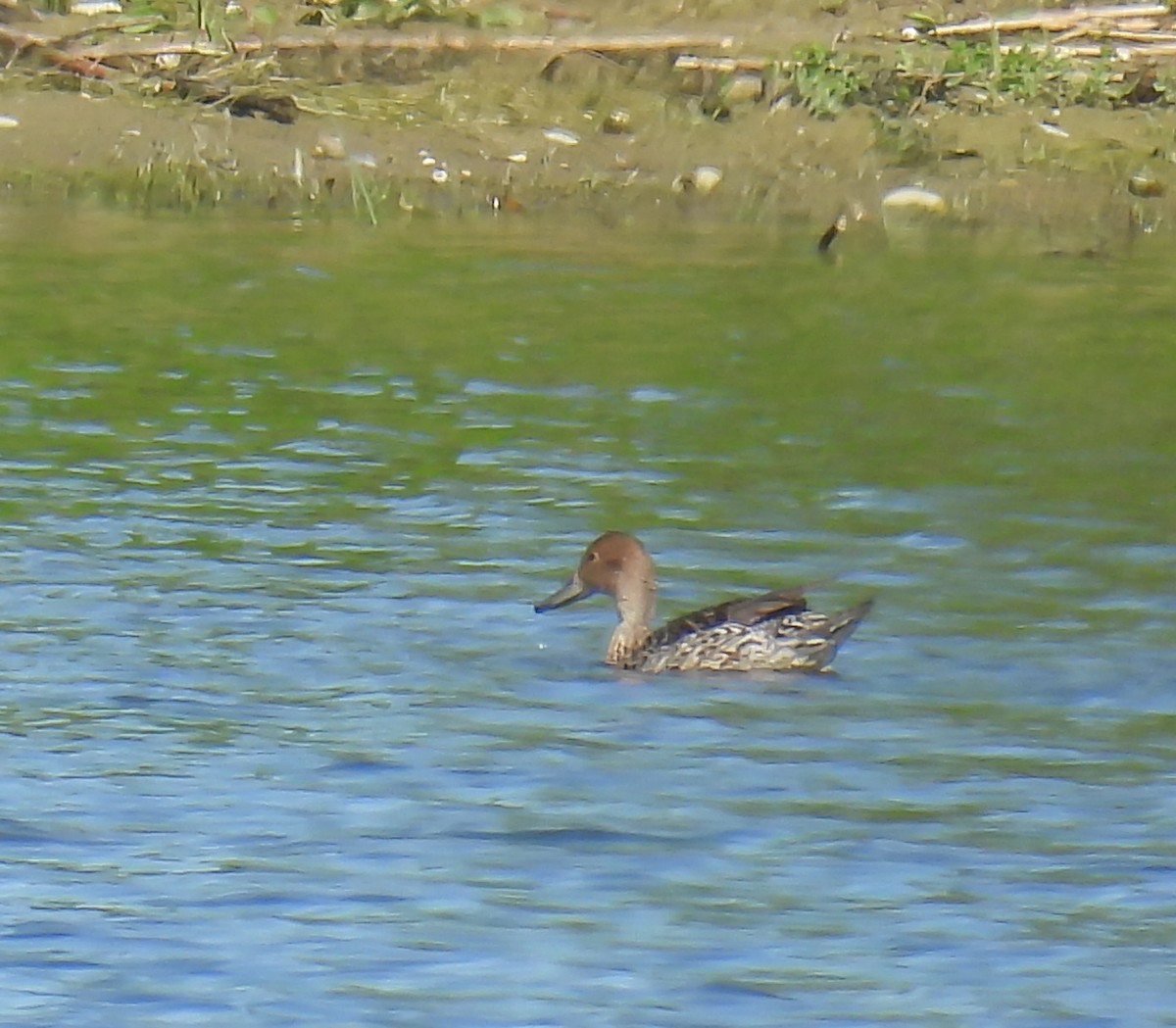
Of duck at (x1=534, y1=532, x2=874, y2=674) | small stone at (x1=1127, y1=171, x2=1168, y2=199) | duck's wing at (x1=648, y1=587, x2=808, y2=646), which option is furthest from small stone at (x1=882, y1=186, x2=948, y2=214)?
duck's wing at (x1=648, y1=587, x2=808, y2=646)

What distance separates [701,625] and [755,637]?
167 mm

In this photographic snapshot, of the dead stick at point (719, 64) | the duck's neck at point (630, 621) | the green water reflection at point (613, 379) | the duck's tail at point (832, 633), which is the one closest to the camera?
the duck's tail at point (832, 633)

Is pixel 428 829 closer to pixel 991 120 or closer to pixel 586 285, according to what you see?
pixel 586 285

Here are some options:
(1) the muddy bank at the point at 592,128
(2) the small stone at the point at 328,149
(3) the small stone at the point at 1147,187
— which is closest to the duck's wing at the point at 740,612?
(1) the muddy bank at the point at 592,128

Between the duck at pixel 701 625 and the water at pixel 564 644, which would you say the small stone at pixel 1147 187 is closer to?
the water at pixel 564 644

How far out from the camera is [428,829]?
6.83 metres

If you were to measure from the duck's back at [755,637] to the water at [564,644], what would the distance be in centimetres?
8

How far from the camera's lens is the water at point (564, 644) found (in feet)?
19.9

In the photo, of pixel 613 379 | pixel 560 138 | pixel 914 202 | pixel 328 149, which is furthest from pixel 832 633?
pixel 560 138

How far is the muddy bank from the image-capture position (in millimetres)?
16312

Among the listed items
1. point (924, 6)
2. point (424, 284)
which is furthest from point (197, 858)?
point (924, 6)

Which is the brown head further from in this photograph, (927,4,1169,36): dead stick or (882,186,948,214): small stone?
(927,4,1169,36): dead stick

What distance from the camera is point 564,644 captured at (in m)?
8.97

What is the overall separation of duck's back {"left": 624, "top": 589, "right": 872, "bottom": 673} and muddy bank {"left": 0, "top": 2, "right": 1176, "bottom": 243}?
303 inches
